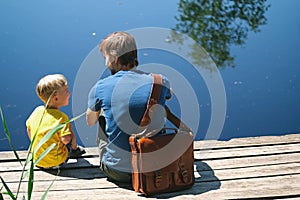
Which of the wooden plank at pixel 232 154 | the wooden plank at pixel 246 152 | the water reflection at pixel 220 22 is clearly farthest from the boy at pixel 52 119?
the water reflection at pixel 220 22

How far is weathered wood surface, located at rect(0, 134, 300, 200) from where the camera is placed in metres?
2.08

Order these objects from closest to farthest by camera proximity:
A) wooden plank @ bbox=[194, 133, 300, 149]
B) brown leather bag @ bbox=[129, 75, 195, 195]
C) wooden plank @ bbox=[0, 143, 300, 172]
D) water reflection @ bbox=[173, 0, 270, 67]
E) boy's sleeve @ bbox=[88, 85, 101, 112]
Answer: brown leather bag @ bbox=[129, 75, 195, 195] → boy's sleeve @ bbox=[88, 85, 101, 112] → wooden plank @ bbox=[0, 143, 300, 172] → wooden plank @ bbox=[194, 133, 300, 149] → water reflection @ bbox=[173, 0, 270, 67]

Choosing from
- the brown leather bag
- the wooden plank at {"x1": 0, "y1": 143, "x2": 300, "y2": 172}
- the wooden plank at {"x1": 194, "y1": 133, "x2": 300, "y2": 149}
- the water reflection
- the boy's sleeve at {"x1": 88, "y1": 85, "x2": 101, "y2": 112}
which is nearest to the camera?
the brown leather bag

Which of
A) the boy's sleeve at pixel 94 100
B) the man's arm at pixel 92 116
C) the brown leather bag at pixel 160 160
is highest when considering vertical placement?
the boy's sleeve at pixel 94 100

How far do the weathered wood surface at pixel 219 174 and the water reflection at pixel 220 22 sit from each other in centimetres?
228

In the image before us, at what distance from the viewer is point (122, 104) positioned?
209 cm

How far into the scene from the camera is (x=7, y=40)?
5117mm

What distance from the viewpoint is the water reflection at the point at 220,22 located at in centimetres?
527

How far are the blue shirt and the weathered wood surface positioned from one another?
0.15 m

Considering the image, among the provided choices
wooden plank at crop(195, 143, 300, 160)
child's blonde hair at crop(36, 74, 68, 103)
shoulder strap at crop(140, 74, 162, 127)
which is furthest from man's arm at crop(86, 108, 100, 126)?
wooden plank at crop(195, 143, 300, 160)

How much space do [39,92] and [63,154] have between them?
30 cm

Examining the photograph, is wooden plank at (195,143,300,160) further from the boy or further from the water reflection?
the water reflection

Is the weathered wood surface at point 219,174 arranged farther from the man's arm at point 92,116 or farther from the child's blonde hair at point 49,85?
the child's blonde hair at point 49,85

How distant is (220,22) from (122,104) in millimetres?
4028
